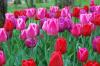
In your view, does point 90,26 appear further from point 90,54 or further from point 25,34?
point 25,34

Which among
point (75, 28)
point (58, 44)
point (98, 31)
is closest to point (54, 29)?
point (75, 28)

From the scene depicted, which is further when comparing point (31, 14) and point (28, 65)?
point (31, 14)

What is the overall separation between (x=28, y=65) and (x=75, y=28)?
1475 millimetres

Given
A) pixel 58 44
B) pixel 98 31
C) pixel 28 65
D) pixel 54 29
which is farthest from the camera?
pixel 98 31

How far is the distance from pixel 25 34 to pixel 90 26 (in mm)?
745

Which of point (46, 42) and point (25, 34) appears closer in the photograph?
point (25, 34)

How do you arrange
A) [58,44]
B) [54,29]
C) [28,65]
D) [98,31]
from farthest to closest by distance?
1. [98,31]
2. [54,29]
3. [58,44]
4. [28,65]

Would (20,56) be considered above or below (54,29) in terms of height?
below

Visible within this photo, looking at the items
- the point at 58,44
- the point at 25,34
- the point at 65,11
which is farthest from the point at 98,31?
the point at 58,44

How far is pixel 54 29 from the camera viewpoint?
14.4 ft

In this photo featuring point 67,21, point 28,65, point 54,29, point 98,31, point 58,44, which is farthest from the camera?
point 98,31

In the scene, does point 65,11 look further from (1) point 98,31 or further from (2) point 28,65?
(2) point 28,65

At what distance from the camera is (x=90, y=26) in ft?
14.6

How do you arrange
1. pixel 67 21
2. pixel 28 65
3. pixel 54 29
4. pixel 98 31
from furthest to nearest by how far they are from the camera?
pixel 98 31
pixel 67 21
pixel 54 29
pixel 28 65
